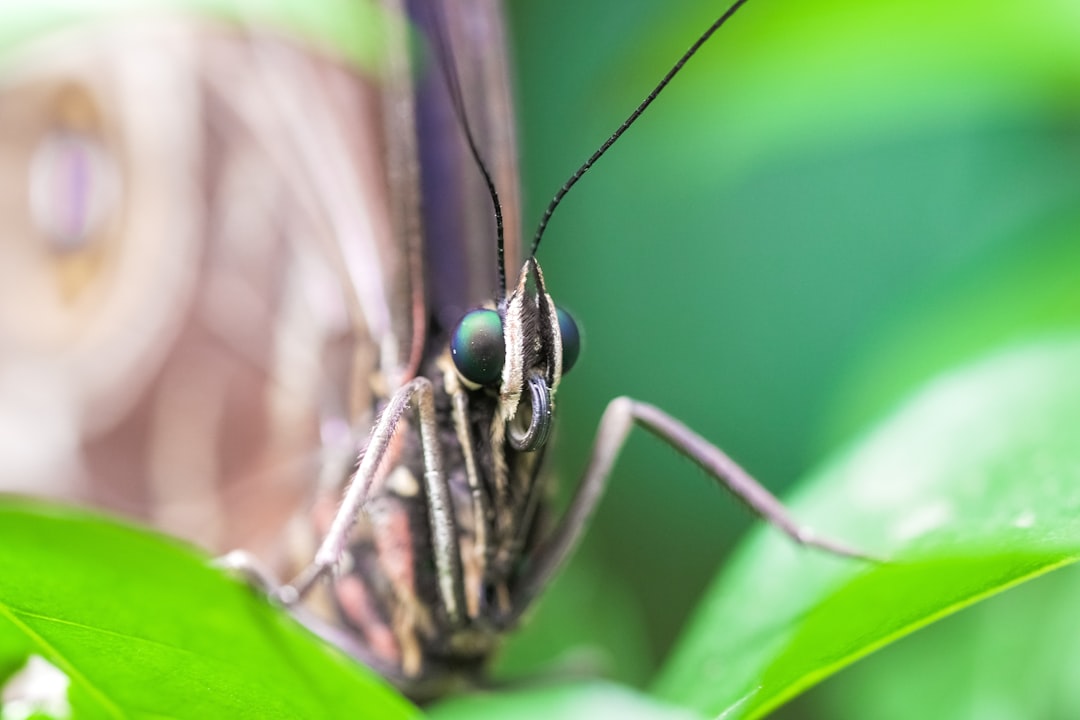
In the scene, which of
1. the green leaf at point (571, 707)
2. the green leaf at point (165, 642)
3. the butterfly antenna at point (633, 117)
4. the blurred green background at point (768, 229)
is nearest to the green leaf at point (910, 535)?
the green leaf at point (571, 707)

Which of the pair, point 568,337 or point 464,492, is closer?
point 568,337

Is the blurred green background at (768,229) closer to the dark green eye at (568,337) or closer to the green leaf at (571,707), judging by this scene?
the green leaf at (571,707)

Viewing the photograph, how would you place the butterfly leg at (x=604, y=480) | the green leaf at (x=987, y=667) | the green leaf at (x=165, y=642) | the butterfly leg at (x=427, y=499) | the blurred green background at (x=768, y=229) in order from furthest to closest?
the blurred green background at (x=768, y=229), the green leaf at (x=987, y=667), the butterfly leg at (x=604, y=480), the butterfly leg at (x=427, y=499), the green leaf at (x=165, y=642)

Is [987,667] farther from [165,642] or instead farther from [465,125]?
[165,642]

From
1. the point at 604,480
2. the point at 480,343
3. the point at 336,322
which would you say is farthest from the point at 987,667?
the point at 336,322

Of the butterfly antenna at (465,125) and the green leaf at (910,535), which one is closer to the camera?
the green leaf at (910,535)

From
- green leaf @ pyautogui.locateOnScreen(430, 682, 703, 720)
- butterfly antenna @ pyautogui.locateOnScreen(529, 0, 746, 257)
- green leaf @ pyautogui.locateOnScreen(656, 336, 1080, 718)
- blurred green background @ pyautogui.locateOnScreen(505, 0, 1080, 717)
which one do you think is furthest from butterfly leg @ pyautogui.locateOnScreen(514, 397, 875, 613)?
butterfly antenna @ pyautogui.locateOnScreen(529, 0, 746, 257)
